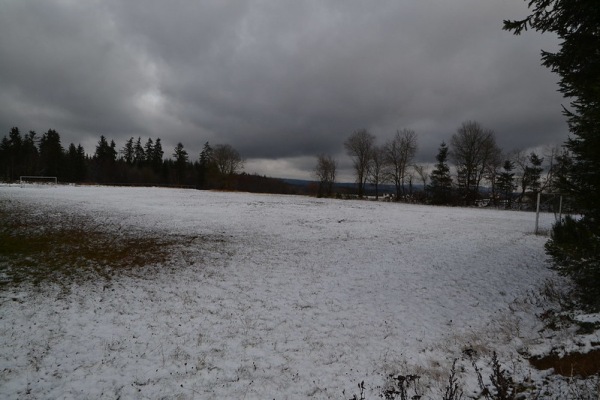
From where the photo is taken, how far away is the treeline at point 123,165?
7631 cm

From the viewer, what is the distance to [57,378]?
524 centimetres

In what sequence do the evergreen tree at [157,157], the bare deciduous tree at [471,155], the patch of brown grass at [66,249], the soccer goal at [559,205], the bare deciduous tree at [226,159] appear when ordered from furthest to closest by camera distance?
the evergreen tree at [157,157], the bare deciduous tree at [226,159], the bare deciduous tree at [471,155], the patch of brown grass at [66,249], the soccer goal at [559,205]

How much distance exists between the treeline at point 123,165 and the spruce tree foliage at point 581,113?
72.0 meters

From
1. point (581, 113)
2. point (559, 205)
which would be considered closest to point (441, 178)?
point (559, 205)

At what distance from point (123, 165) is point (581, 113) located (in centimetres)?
10996

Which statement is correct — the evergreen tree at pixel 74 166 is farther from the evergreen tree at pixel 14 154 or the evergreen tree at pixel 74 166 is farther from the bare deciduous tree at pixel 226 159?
the bare deciduous tree at pixel 226 159

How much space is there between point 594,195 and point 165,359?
29.6 ft

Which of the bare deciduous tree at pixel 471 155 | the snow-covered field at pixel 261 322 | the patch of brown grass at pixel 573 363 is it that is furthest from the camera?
the bare deciduous tree at pixel 471 155

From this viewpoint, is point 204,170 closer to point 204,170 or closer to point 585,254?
point 204,170

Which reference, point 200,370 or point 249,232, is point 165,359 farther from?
point 249,232

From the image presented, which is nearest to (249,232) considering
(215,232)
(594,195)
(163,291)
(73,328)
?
(215,232)

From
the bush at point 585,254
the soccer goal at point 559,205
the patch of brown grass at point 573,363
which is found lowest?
the patch of brown grass at point 573,363

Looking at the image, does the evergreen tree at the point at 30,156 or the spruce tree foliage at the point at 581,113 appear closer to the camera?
the spruce tree foliage at the point at 581,113

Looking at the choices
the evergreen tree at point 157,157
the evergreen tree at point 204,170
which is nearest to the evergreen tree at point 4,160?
the evergreen tree at point 157,157
